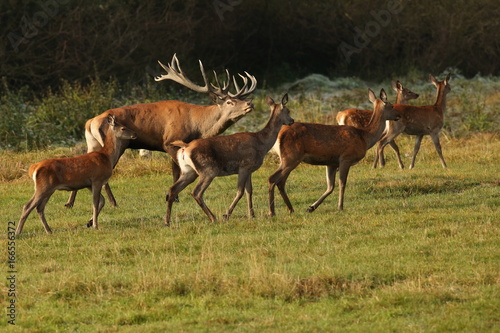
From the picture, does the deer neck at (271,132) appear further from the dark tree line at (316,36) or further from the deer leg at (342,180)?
the dark tree line at (316,36)

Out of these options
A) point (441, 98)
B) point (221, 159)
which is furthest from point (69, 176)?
point (441, 98)

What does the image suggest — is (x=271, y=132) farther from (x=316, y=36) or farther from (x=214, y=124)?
(x=316, y=36)

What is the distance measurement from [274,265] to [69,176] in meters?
3.00

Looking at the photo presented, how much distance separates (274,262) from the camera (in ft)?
30.2

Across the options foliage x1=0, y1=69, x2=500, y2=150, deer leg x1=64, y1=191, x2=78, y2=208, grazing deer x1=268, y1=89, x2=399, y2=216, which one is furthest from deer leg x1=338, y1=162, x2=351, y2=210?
foliage x1=0, y1=69, x2=500, y2=150

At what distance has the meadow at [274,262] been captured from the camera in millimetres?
7695

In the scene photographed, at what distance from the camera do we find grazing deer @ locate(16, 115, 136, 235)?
10.7 meters

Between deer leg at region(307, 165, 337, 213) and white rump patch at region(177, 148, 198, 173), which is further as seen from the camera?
deer leg at region(307, 165, 337, 213)

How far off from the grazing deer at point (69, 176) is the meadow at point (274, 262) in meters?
0.31

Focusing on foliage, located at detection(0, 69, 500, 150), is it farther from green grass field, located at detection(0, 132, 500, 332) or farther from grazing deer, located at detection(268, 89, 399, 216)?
grazing deer, located at detection(268, 89, 399, 216)

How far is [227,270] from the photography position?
8898 millimetres

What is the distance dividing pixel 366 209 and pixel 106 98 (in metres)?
9.67

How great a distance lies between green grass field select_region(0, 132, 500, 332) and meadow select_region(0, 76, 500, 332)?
17 mm

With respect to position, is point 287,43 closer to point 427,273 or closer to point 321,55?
point 321,55
